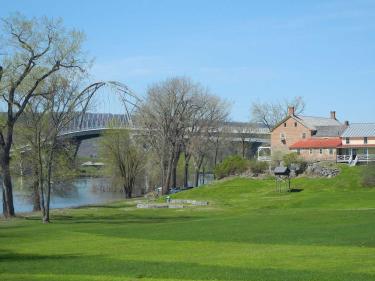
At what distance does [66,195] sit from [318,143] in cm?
3393

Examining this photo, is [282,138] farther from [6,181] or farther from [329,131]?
[6,181]

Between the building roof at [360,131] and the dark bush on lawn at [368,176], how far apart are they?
2328 centimetres

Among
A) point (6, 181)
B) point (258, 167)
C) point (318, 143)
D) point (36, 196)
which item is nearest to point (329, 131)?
point (318, 143)

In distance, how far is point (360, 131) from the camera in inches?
3219

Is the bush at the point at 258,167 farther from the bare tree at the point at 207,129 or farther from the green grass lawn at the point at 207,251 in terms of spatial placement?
the green grass lawn at the point at 207,251

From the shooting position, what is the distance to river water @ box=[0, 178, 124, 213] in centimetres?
6211

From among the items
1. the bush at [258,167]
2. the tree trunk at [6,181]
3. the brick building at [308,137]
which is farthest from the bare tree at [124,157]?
the tree trunk at [6,181]

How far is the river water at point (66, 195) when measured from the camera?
62106 mm

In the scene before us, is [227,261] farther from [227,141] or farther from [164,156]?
[227,141]

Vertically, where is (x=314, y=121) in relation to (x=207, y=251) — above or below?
above

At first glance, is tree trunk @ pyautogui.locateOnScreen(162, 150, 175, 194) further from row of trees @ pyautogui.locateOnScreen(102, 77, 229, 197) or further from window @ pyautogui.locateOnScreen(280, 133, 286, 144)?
window @ pyautogui.locateOnScreen(280, 133, 286, 144)

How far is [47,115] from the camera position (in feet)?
157

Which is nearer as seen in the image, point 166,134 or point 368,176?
point 368,176

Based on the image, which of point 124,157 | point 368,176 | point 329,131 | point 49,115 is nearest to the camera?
point 49,115
